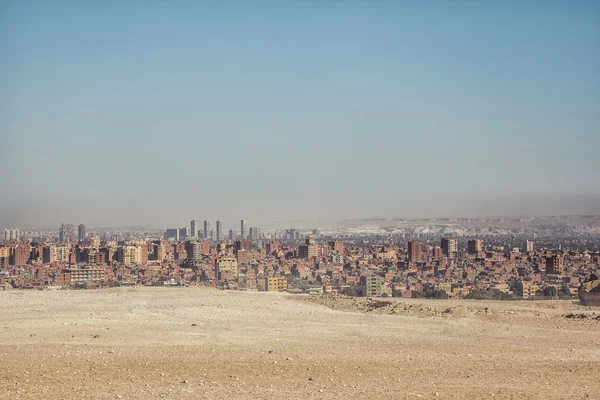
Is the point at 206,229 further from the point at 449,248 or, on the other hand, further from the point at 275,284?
the point at 275,284

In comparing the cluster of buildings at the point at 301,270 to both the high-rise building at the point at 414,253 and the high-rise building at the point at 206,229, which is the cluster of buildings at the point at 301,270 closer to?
the high-rise building at the point at 414,253

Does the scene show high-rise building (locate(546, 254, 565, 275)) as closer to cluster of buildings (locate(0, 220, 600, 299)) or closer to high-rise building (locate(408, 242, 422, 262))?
cluster of buildings (locate(0, 220, 600, 299))

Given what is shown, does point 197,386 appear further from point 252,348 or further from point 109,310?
point 109,310

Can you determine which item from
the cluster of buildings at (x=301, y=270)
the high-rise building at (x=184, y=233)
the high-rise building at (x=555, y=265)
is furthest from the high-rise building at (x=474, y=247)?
the high-rise building at (x=184, y=233)

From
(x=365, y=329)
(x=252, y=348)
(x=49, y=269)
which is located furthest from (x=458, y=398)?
(x=49, y=269)

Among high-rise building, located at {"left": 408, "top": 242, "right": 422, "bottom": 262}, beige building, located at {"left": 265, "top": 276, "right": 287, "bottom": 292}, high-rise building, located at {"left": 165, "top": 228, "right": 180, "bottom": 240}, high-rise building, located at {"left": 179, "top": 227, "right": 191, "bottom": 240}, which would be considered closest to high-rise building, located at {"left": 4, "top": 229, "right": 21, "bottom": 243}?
high-rise building, located at {"left": 165, "top": 228, "right": 180, "bottom": 240}

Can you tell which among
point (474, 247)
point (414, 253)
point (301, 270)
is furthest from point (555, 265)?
point (474, 247)
